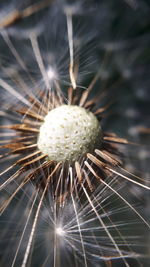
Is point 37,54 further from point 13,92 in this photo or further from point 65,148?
point 65,148

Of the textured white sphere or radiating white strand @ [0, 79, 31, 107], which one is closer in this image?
the textured white sphere

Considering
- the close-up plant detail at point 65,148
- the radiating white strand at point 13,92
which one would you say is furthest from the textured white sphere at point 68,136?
the radiating white strand at point 13,92

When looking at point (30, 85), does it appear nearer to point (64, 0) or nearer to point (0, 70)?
point (0, 70)

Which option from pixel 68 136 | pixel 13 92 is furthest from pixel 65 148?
pixel 13 92

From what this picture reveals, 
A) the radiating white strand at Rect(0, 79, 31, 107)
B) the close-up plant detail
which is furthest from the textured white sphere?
the radiating white strand at Rect(0, 79, 31, 107)

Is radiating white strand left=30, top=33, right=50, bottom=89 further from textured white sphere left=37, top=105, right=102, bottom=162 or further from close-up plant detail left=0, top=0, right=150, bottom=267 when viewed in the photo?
textured white sphere left=37, top=105, right=102, bottom=162

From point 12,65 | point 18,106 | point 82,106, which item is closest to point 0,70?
point 12,65

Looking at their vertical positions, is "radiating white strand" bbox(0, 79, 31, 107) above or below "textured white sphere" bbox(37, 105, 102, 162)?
above

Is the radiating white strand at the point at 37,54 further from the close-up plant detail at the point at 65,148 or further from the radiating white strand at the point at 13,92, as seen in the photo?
the radiating white strand at the point at 13,92

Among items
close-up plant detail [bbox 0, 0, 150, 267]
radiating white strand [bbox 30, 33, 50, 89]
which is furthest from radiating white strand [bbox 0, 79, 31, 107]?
radiating white strand [bbox 30, 33, 50, 89]
